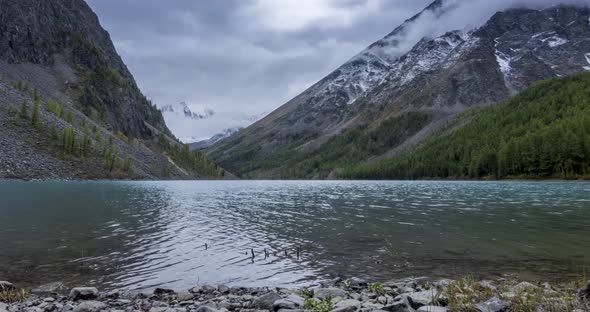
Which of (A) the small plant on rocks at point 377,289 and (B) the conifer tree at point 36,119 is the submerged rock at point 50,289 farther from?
(B) the conifer tree at point 36,119

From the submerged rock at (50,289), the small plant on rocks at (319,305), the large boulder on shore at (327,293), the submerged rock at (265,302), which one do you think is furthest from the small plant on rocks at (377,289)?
the submerged rock at (50,289)

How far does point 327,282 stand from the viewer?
59.3 ft

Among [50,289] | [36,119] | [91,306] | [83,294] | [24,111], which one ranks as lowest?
[50,289]

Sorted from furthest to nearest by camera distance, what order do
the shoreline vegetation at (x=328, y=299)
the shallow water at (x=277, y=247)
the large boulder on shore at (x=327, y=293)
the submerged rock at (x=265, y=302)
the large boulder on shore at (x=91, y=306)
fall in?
the shallow water at (x=277, y=247) < the large boulder on shore at (x=327, y=293) < the submerged rock at (x=265, y=302) < the large boulder on shore at (x=91, y=306) < the shoreline vegetation at (x=328, y=299)

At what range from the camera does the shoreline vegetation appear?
37.7 feet

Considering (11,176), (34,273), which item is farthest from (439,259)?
(11,176)

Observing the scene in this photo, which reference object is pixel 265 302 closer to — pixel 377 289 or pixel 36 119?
pixel 377 289

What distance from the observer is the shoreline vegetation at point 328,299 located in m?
11.5

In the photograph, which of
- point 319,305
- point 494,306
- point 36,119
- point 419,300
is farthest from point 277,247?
point 36,119

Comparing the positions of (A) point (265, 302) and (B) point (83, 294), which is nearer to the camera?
(A) point (265, 302)

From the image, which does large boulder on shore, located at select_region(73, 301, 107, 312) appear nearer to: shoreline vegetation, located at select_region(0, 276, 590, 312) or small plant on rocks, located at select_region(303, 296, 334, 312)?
shoreline vegetation, located at select_region(0, 276, 590, 312)

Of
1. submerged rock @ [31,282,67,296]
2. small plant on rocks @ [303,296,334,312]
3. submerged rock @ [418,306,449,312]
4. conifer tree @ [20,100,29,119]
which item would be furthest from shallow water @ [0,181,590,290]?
conifer tree @ [20,100,29,119]

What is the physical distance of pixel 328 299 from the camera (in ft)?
42.5

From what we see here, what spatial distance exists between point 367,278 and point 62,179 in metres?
145
